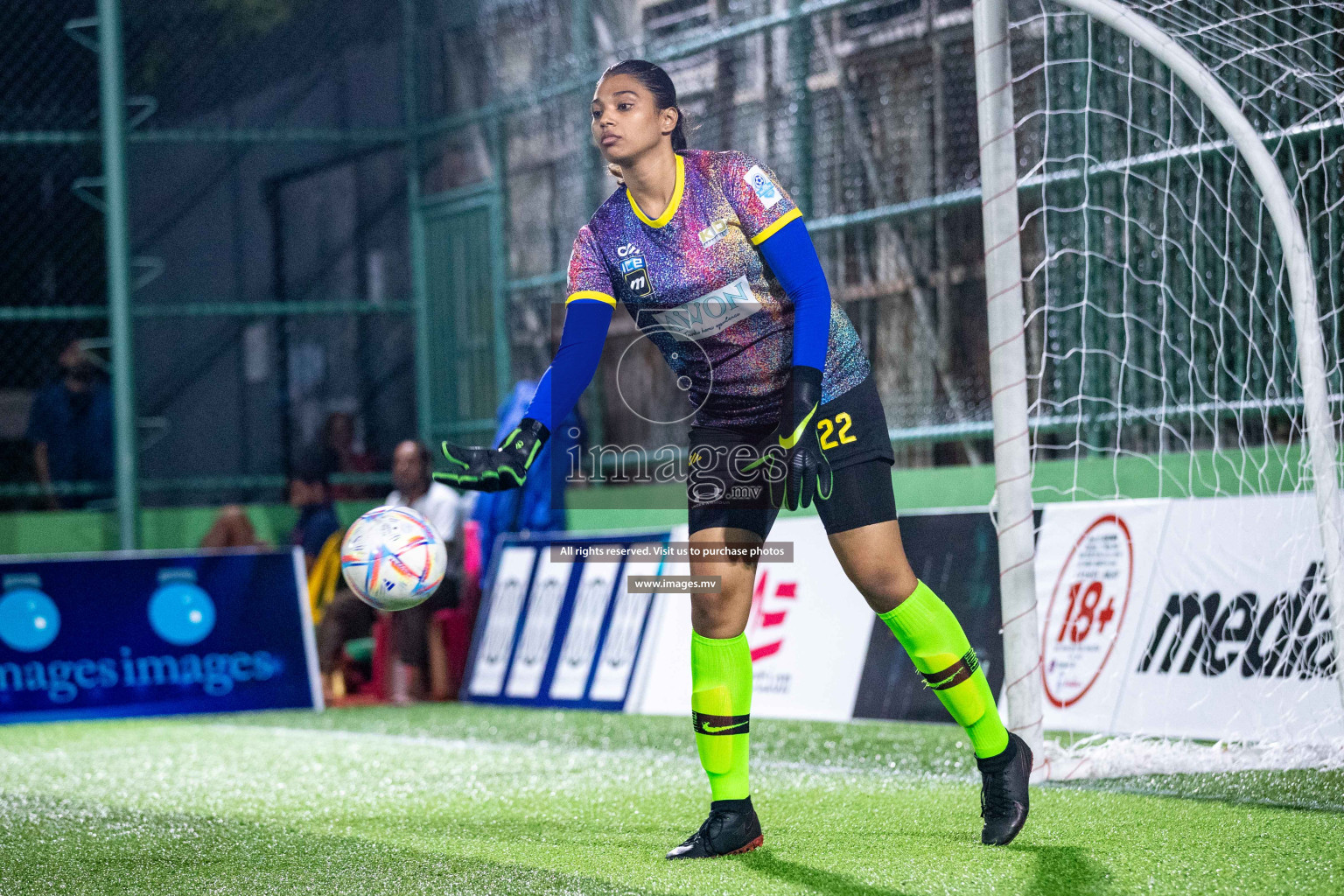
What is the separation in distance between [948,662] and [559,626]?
5.58 metres

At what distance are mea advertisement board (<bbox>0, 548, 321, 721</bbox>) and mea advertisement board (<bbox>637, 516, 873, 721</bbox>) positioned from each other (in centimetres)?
258

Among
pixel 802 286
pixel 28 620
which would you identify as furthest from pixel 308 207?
pixel 802 286

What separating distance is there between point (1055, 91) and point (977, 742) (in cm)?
468

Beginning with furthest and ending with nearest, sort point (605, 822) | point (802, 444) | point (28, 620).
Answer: point (28, 620) → point (605, 822) → point (802, 444)

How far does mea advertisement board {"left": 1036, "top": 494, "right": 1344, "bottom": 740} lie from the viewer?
5875 mm

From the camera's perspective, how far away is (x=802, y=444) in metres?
4.16

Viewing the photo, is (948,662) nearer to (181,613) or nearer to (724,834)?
(724,834)

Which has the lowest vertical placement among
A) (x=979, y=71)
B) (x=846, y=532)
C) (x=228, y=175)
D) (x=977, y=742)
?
→ (x=977, y=742)

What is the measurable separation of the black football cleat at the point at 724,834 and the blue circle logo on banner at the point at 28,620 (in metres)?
6.33

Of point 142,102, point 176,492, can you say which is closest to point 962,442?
point 176,492

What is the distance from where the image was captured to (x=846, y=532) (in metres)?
4.29

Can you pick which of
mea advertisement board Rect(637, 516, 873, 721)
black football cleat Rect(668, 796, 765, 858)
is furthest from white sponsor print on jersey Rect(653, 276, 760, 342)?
mea advertisement board Rect(637, 516, 873, 721)

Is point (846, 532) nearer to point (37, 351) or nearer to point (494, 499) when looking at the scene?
point (494, 499)

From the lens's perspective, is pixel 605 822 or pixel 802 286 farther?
pixel 605 822
